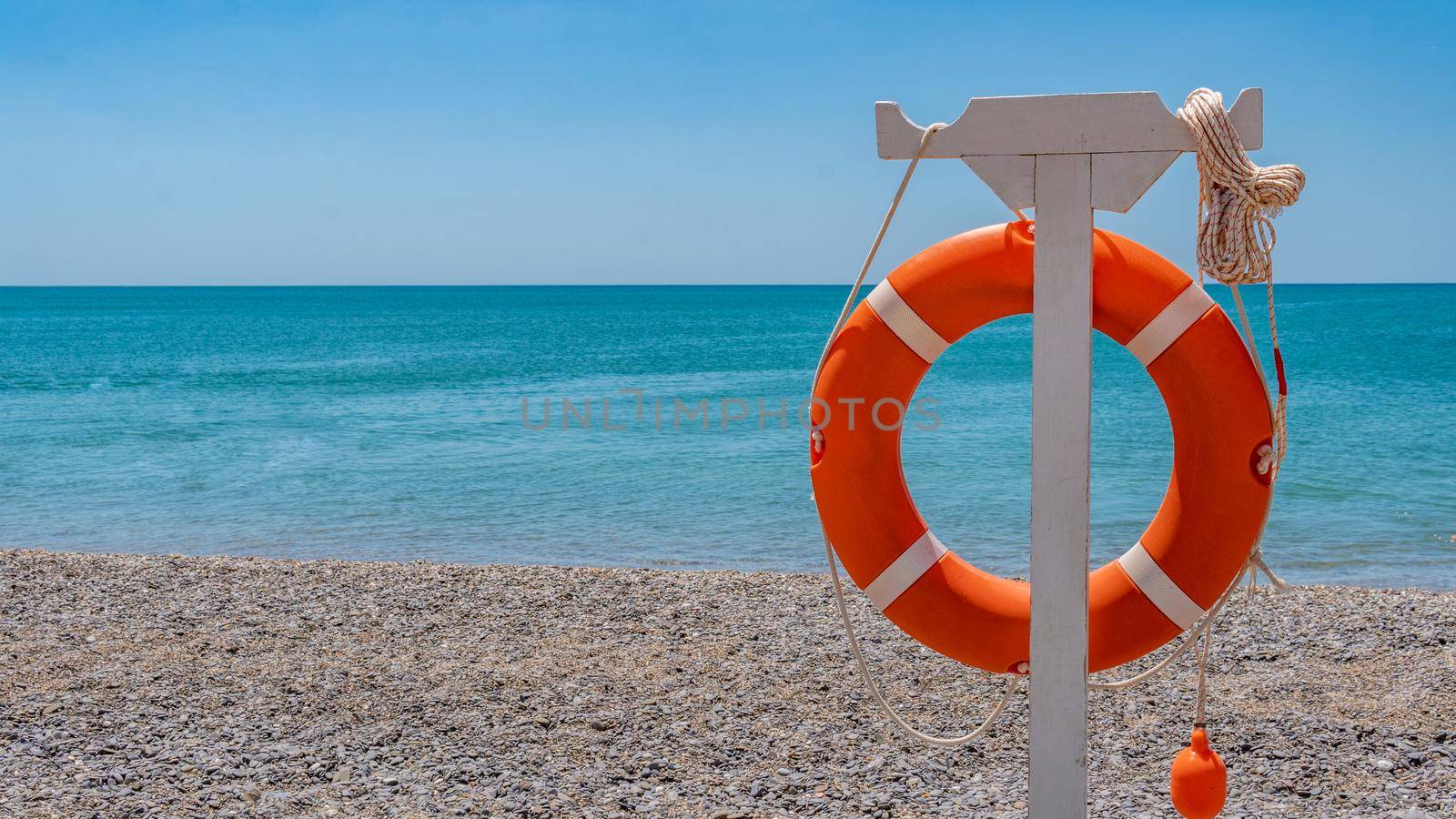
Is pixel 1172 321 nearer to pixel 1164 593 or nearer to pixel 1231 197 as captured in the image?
pixel 1231 197

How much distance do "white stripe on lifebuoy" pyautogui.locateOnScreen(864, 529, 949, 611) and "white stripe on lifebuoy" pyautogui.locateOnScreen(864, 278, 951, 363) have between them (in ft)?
1.28

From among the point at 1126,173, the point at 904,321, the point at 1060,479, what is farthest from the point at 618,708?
the point at 1126,173

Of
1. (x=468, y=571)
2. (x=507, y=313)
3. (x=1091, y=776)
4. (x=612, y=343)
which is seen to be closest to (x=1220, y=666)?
(x=1091, y=776)

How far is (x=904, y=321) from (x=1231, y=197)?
642 mm


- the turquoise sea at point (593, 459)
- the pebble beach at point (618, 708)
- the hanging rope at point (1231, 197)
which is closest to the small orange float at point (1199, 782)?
the pebble beach at point (618, 708)

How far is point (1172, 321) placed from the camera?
2104 millimetres

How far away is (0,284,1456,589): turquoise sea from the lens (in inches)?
283

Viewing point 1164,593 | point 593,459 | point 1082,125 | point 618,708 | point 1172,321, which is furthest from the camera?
point 593,459

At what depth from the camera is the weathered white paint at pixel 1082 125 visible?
1.88m

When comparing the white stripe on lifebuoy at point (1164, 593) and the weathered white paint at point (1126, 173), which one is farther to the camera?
the white stripe on lifebuoy at point (1164, 593)

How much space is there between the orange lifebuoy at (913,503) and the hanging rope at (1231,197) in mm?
95

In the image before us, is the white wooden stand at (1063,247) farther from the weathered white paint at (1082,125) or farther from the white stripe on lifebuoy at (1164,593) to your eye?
the white stripe on lifebuoy at (1164,593)

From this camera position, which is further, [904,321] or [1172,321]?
[904,321]

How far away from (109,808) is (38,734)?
2.11 ft
